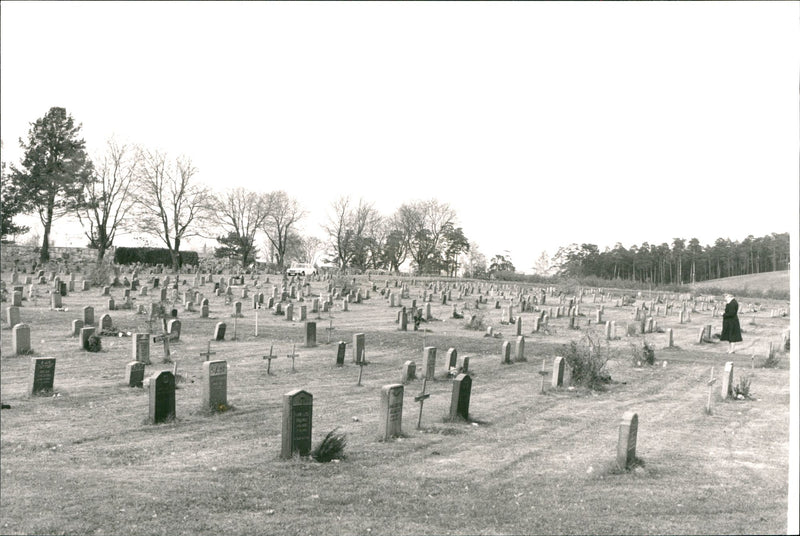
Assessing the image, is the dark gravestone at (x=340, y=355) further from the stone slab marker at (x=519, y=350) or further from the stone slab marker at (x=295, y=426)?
the stone slab marker at (x=295, y=426)

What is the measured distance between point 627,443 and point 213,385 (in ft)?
20.1

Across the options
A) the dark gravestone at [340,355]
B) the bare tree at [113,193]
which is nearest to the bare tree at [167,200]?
the bare tree at [113,193]

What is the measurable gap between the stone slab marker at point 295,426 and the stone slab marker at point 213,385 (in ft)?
8.98

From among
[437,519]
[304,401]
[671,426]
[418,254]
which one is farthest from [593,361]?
[418,254]

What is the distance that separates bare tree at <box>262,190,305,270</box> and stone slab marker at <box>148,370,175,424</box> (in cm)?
2350

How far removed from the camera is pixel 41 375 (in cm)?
1079

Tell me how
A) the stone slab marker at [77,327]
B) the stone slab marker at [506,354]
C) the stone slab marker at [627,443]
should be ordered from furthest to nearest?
the stone slab marker at [77,327], the stone slab marker at [506,354], the stone slab marker at [627,443]

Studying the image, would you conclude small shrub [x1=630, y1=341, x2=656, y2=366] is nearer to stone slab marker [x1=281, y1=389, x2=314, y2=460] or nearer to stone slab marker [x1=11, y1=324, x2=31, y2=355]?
stone slab marker [x1=281, y1=389, x2=314, y2=460]

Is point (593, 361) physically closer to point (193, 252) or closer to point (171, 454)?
point (171, 454)

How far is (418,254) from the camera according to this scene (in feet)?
99.6

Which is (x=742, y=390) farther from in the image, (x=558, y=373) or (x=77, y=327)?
(x=77, y=327)

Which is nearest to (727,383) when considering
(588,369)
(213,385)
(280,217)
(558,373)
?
(588,369)

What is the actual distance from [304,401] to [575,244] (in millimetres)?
3719

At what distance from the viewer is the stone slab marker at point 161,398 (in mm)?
9344
